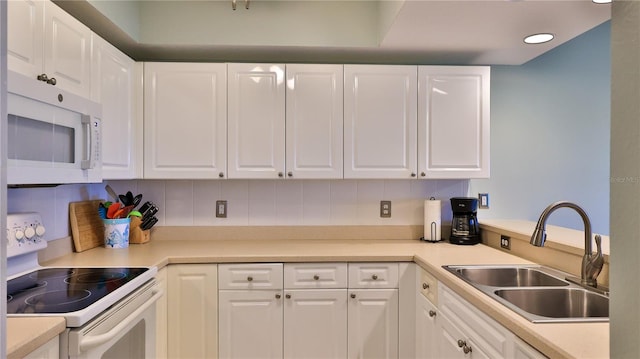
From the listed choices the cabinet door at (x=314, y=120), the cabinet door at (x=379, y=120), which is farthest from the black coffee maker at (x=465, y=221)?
the cabinet door at (x=314, y=120)

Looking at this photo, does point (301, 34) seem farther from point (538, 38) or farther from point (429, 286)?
point (429, 286)

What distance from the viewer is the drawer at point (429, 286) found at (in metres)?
1.90

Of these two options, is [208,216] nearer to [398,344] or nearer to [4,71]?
[398,344]

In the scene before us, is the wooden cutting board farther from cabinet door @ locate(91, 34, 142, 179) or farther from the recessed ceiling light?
the recessed ceiling light

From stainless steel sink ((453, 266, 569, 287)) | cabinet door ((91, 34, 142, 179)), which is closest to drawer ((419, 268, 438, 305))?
stainless steel sink ((453, 266, 569, 287))

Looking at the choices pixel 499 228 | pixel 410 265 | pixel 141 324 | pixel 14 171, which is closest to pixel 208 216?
pixel 141 324

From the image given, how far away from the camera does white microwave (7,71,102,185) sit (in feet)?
3.93

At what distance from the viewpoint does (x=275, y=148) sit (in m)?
2.40

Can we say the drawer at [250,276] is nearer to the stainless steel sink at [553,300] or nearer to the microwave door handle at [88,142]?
the microwave door handle at [88,142]

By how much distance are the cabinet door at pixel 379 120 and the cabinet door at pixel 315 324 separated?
2.40 ft

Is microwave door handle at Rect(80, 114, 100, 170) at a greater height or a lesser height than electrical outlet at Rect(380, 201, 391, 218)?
greater

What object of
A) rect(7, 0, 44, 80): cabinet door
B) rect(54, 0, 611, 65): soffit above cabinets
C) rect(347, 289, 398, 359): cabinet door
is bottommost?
rect(347, 289, 398, 359): cabinet door

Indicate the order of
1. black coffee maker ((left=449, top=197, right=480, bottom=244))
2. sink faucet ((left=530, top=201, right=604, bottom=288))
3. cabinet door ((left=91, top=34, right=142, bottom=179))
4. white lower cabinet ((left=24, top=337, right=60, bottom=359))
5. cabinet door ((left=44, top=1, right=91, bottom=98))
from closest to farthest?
white lower cabinet ((left=24, top=337, right=60, bottom=359)), sink faucet ((left=530, top=201, right=604, bottom=288)), cabinet door ((left=44, top=1, right=91, bottom=98)), cabinet door ((left=91, top=34, right=142, bottom=179)), black coffee maker ((left=449, top=197, right=480, bottom=244))

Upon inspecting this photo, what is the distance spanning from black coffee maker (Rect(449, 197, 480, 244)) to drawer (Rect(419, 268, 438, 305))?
1.79 ft
